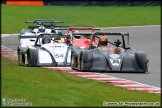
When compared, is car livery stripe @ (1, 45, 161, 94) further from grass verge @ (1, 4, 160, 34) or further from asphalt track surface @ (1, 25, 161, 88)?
grass verge @ (1, 4, 160, 34)

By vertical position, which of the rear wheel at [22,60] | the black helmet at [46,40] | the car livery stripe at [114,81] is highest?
the black helmet at [46,40]

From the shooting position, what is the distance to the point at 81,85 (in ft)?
40.1

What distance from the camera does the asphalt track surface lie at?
14305 millimetres

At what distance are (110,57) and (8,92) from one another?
5.77 meters

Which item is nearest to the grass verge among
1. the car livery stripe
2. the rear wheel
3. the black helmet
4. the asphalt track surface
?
the asphalt track surface

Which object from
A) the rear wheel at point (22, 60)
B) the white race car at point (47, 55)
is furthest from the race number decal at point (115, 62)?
the rear wheel at point (22, 60)

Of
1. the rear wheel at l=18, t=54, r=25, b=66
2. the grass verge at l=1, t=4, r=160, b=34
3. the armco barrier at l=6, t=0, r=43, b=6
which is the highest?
the armco barrier at l=6, t=0, r=43, b=6

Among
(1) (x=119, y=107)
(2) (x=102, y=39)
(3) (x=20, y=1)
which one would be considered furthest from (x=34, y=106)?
(3) (x=20, y=1)

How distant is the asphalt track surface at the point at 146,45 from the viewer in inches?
563

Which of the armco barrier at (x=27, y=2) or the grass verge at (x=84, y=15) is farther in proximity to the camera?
the armco barrier at (x=27, y=2)

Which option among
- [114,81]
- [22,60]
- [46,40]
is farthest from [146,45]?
[114,81]

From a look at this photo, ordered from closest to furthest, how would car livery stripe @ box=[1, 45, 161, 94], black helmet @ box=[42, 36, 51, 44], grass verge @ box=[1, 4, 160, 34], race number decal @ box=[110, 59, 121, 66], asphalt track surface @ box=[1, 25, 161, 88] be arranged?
car livery stripe @ box=[1, 45, 161, 94], asphalt track surface @ box=[1, 25, 161, 88], race number decal @ box=[110, 59, 121, 66], black helmet @ box=[42, 36, 51, 44], grass verge @ box=[1, 4, 160, 34]

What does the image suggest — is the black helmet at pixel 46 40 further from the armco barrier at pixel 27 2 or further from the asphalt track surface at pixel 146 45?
the armco barrier at pixel 27 2

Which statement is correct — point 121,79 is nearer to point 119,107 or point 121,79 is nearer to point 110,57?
point 110,57
